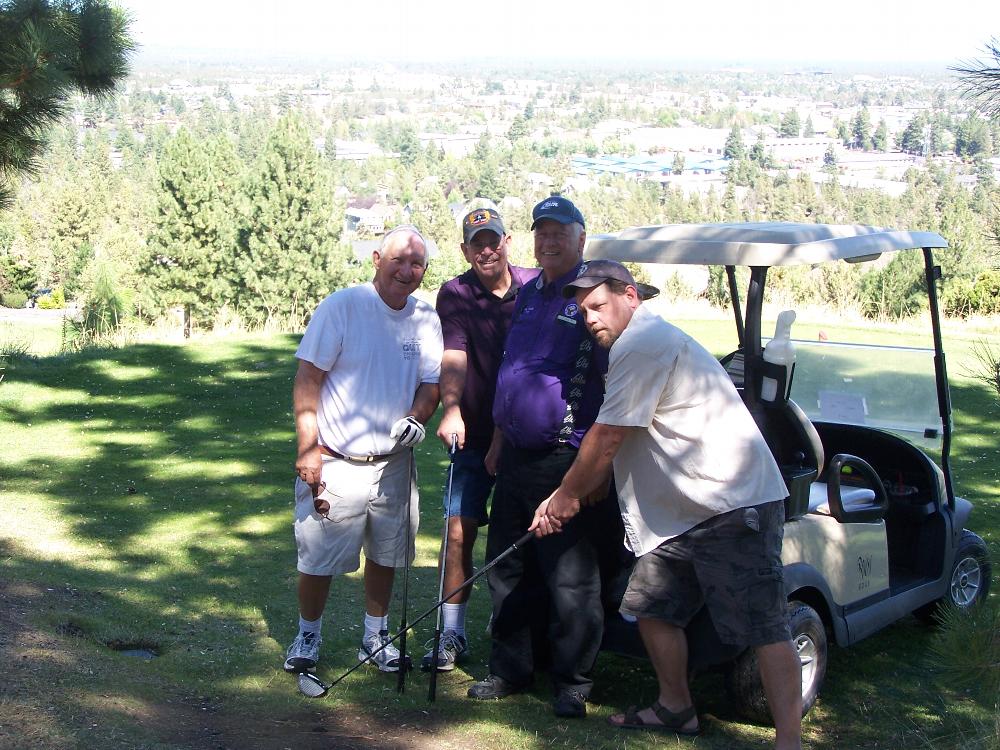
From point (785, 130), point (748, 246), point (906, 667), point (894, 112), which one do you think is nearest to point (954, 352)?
point (906, 667)

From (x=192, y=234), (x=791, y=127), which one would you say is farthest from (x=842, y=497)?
(x=791, y=127)

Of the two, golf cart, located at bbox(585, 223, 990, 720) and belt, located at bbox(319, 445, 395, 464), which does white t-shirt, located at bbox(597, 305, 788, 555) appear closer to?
golf cart, located at bbox(585, 223, 990, 720)

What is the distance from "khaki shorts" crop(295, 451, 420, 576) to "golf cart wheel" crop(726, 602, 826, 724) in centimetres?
142

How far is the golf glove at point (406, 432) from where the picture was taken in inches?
173

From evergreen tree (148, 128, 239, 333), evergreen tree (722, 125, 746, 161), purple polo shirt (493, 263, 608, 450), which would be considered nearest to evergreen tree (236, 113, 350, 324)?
evergreen tree (148, 128, 239, 333)

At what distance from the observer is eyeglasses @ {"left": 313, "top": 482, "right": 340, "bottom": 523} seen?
4367 millimetres

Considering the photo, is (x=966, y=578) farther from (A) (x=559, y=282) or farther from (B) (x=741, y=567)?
(A) (x=559, y=282)

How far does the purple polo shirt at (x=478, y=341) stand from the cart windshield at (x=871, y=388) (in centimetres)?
147

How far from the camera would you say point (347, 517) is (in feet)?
14.7

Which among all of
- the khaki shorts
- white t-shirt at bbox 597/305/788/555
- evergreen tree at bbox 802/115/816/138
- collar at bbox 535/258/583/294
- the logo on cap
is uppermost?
evergreen tree at bbox 802/115/816/138

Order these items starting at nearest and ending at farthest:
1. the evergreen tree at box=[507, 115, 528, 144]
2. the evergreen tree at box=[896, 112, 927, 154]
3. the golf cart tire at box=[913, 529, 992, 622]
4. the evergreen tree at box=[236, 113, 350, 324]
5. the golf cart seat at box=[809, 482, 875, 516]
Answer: the golf cart seat at box=[809, 482, 875, 516], the golf cart tire at box=[913, 529, 992, 622], the evergreen tree at box=[236, 113, 350, 324], the evergreen tree at box=[896, 112, 927, 154], the evergreen tree at box=[507, 115, 528, 144]

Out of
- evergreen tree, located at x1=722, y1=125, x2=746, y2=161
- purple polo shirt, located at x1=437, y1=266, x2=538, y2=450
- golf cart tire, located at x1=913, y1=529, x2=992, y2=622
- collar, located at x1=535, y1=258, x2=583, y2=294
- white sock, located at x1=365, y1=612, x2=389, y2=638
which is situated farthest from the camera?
evergreen tree, located at x1=722, y1=125, x2=746, y2=161

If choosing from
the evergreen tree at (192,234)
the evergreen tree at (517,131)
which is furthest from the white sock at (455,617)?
the evergreen tree at (517,131)

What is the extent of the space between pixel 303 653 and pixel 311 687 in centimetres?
22
